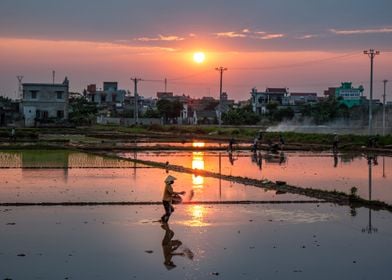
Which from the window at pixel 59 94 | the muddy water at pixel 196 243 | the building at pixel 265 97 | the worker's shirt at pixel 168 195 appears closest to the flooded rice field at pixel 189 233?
the muddy water at pixel 196 243

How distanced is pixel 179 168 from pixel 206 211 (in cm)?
1002

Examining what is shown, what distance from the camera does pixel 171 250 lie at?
9594 mm

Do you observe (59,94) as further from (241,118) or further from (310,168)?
(310,168)

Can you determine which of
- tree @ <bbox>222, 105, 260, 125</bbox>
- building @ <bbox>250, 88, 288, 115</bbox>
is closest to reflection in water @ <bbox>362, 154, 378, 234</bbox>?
tree @ <bbox>222, 105, 260, 125</bbox>

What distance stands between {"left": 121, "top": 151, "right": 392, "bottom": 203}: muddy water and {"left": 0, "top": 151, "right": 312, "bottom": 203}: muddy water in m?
2.08

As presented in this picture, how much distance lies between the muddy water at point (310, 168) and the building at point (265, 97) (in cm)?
6734

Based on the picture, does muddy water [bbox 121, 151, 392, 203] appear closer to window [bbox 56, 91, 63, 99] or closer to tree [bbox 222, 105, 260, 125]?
window [bbox 56, 91, 63, 99]

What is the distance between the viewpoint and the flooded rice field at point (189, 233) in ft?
27.7

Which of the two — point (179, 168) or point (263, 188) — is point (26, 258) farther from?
point (179, 168)

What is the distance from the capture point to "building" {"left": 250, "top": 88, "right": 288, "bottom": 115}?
100438mm

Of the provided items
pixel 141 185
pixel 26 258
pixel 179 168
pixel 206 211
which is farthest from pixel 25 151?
pixel 26 258

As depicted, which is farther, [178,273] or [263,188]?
[263,188]

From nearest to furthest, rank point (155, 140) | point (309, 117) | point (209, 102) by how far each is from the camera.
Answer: point (155, 140)
point (309, 117)
point (209, 102)

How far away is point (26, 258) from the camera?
8969 millimetres
